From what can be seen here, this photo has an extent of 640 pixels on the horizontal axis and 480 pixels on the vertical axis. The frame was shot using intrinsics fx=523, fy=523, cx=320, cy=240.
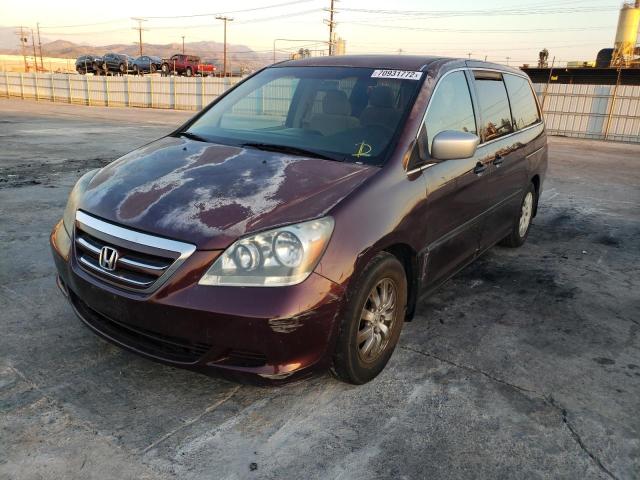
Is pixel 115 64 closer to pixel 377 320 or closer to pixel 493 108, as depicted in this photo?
pixel 493 108

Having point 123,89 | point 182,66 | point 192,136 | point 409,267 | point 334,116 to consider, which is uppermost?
point 182,66

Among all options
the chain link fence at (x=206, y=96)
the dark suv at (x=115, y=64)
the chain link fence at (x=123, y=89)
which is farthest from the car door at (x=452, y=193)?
the dark suv at (x=115, y=64)

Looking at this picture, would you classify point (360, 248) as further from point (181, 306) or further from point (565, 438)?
point (565, 438)

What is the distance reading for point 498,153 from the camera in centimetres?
411

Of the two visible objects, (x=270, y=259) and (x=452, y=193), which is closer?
(x=270, y=259)

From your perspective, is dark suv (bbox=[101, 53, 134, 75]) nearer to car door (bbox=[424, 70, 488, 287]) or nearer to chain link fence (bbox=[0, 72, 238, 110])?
chain link fence (bbox=[0, 72, 238, 110])

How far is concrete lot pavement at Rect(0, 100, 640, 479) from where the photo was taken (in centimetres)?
223

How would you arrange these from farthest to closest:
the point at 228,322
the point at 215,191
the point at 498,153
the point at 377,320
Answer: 1. the point at 498,153
2. the point at 377,320
3. the point at 215,191
4. the point at 228,322

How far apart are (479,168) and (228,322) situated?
2309mm

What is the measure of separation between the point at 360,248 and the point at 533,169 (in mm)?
3428

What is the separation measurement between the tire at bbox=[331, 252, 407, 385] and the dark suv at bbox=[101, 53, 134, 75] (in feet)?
159

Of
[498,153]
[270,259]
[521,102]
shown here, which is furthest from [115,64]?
[270,259]

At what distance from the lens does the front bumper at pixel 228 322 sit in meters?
2.22

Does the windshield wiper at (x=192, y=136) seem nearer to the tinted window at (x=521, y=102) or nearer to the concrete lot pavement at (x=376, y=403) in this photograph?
the concrete lot pavement at (x=376, y=403)
